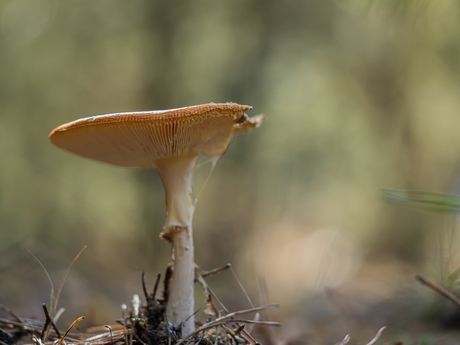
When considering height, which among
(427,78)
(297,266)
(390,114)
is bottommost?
(297,266)

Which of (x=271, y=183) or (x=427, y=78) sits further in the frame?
(x=271, y=183)

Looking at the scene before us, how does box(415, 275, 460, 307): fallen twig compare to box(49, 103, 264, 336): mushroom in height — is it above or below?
below

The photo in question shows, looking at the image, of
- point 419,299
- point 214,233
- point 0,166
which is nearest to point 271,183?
point 214,233

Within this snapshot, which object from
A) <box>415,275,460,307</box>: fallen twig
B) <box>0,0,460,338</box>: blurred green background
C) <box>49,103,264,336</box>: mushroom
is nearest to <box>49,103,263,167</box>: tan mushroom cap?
<box>49,103,264,336</box>: mushroom

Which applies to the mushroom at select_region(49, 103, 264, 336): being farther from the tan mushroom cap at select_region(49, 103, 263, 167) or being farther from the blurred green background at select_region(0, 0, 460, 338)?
the blurred green background at select_region(0, 0, 460, 338)

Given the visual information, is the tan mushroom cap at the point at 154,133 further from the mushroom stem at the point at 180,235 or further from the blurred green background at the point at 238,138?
the blurred green background at the point at 238,138

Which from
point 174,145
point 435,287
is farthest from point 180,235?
point 435,287

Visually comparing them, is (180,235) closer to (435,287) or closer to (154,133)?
(154,133)

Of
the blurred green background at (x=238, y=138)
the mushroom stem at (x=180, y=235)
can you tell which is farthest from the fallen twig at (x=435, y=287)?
the blurred green background at (x=238, y=138)

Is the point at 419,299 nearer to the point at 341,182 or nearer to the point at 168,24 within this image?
the point at 168,24
